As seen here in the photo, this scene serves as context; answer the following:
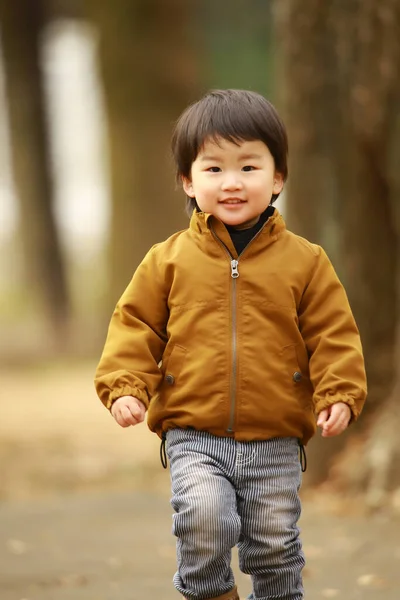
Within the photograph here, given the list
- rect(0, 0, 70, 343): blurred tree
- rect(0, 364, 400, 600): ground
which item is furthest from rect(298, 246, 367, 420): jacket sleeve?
rect(0, 0, 70, 343): blurred tree

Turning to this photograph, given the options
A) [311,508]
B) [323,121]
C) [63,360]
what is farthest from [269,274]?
[63,360]

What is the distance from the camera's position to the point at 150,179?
13.1 m

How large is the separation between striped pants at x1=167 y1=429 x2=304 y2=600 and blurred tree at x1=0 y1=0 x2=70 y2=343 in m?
13.6

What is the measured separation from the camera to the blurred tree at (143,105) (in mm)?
12953

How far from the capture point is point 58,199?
18531 millimetres

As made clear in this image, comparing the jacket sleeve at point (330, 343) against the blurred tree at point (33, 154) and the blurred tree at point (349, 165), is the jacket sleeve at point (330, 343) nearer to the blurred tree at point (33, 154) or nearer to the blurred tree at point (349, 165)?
the blurred tree at point (349, 165)

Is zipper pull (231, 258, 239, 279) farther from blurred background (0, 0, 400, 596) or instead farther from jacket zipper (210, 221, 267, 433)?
blurred background (0, 0, 400, 596)

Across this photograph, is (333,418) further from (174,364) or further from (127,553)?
(127,553)

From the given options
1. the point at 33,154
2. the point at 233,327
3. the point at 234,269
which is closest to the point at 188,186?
the point at 234,269

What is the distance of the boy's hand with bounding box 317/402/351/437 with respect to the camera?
3477mm

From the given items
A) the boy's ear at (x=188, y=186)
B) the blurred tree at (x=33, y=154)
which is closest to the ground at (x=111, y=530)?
the boy's ear at (x=188, y=186)

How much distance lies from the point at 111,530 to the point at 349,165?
245 cm

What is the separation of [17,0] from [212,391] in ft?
45.6

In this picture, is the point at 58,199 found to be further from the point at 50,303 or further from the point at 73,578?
the point at 73,578
